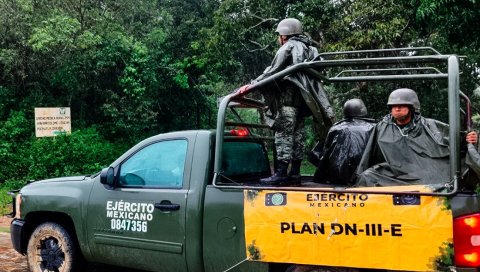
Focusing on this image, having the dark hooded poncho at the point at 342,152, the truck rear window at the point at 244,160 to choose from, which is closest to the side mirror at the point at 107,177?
the truck rear window at the point at 244,160

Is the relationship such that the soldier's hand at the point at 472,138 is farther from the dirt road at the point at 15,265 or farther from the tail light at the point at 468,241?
the dirt road at the point at 15,265

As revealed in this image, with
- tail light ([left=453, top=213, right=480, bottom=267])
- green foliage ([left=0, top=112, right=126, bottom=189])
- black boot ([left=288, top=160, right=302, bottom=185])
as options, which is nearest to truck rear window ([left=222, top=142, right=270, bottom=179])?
black boot ([left=288, top=160, right=302, bottom=185])

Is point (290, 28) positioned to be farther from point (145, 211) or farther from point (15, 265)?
point (15, 265)

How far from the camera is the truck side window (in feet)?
14.4

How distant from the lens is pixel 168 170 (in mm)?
4441

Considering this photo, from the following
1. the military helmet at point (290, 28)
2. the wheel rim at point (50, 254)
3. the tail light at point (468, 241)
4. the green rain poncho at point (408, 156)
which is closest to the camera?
the tail light at point (468, 241)

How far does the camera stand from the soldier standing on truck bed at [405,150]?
3852 mm

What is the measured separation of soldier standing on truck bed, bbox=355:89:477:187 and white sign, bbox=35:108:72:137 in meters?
10.8

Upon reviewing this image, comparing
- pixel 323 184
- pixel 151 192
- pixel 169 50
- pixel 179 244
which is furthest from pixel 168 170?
pixel 169 50

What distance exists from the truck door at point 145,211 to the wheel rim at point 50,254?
50 centimetres

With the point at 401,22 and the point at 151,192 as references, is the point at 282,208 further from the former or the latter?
the point at 401,22

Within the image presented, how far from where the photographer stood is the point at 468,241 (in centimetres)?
312

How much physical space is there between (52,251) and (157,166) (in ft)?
5.21

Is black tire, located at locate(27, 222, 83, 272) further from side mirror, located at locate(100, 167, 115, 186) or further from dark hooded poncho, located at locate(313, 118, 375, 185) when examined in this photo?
dark hooded poncho, located at locate(313, 118, 375, 185)
